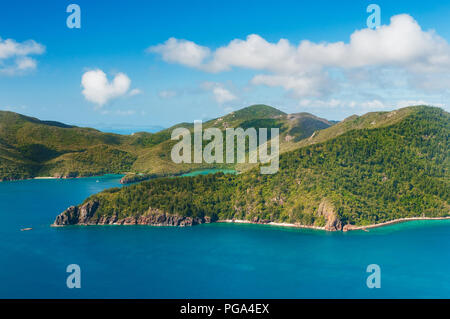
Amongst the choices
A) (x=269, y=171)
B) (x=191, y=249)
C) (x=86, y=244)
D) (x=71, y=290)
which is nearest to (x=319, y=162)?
(x=269, y=171)

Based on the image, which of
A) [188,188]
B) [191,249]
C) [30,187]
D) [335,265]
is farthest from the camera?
[30,187]

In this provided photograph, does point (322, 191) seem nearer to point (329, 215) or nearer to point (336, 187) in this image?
point (336, 187)

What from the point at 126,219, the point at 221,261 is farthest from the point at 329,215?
the point at 126,219

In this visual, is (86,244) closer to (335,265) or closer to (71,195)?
(335,265)

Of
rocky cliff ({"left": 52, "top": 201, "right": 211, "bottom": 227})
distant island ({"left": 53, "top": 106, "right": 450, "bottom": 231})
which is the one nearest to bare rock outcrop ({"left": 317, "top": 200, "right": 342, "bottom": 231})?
distant island ({"left": 53, "top": 106, "right": 450, "bottom": 231})

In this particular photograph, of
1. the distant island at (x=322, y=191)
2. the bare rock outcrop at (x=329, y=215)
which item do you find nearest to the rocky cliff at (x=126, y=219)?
the distant island at (x=322, y=191)

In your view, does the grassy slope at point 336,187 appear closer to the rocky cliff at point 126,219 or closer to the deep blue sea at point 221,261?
the rocky cliff at point 126,219
